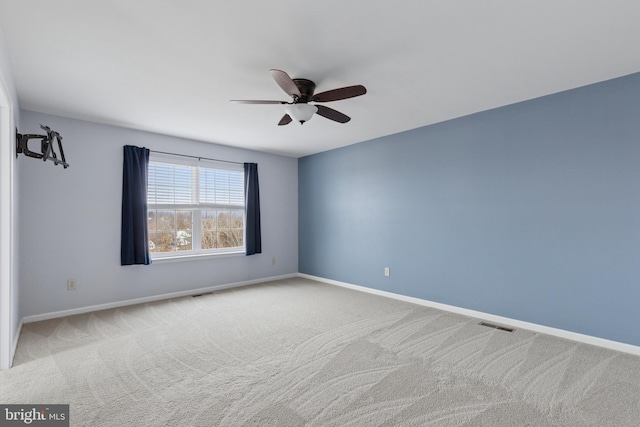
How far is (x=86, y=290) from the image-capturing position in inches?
156

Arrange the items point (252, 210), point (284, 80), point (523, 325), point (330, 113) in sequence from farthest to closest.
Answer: point (252, 210) → point (523, 325) → point (330, 113) → point (284, 80)

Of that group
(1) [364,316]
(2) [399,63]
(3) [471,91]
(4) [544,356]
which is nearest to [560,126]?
(3) [471,91]

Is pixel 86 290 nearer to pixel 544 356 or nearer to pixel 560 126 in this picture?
pixel 544 356

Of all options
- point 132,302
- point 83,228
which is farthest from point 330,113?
point 132,302

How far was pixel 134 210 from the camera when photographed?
429 centimetres

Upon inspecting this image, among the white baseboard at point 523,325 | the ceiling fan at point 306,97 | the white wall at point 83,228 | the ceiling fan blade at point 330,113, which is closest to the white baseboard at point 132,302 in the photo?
the white wall at point 83,228

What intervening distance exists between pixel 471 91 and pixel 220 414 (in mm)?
3496

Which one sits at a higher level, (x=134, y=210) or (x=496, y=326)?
(x=134, y=210)

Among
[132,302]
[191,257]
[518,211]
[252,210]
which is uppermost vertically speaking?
[252,210]

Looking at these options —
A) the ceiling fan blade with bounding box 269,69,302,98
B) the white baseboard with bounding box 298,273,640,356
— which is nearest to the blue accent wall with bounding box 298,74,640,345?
the white baseboard with bounding box 298,273,640,356

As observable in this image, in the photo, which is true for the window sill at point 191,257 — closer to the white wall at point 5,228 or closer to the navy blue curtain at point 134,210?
the navy blue curtain at point 134,210

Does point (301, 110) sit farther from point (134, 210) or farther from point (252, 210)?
point (252, 210)

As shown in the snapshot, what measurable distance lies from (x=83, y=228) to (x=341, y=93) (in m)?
3.66

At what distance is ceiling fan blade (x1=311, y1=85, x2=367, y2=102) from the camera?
2461mm
